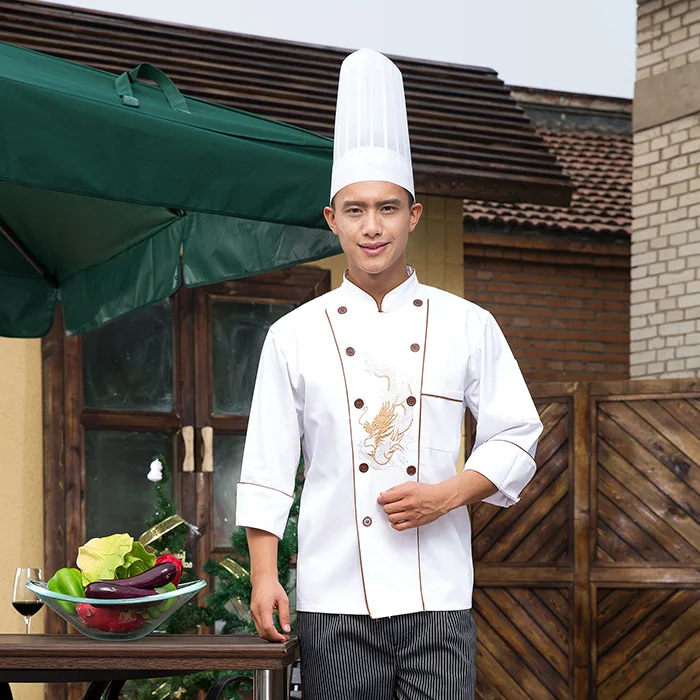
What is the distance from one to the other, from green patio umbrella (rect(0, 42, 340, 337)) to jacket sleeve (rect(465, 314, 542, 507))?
0.73 m

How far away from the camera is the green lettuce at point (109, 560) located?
259 cm

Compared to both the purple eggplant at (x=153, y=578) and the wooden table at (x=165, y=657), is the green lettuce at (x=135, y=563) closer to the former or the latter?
the purple eggplant at (x=153, y=578)

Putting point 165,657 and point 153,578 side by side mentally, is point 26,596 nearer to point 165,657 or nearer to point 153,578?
point 153,578

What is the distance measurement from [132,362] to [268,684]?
3.81 metres

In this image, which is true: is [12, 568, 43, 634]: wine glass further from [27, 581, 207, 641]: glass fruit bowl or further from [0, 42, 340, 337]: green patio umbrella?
[0, 42, 340, 337]: green patio umbrella

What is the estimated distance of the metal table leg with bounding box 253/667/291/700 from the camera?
2.36 meters

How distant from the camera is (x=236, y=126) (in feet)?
9.77

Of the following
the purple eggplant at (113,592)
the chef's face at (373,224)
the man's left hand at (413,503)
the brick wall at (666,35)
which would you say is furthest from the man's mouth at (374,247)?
the brick wall at (666,35)

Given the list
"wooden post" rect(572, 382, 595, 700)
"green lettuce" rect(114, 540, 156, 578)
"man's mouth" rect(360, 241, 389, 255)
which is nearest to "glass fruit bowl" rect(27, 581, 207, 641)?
"green lettuce" rect(114, 540, 156, 578)

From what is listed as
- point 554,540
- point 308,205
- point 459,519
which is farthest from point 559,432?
point 459,519

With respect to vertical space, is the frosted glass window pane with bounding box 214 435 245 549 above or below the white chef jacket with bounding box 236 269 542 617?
below

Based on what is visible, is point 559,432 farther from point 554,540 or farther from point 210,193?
point 210,193

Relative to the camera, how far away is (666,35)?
868 cm

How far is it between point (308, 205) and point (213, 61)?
13.6 feet
